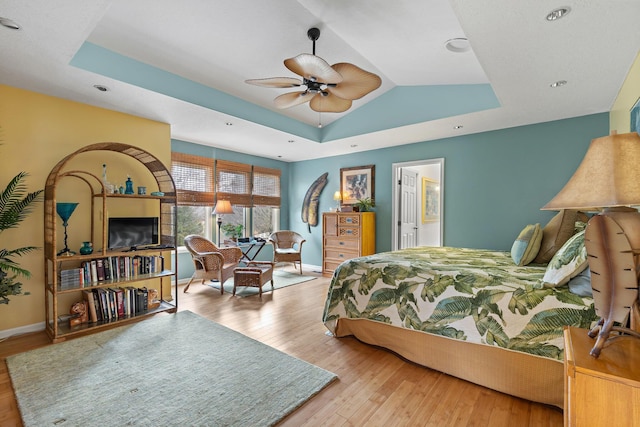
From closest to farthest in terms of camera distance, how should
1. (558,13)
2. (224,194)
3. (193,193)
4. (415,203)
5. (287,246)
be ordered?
(558,13) < (193,193) < (224,194) < (415,203) < (287,246)

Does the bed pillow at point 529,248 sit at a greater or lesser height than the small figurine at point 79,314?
greater

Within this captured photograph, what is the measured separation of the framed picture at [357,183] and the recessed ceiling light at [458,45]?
2.77 m

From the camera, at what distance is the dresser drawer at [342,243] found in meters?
5.25

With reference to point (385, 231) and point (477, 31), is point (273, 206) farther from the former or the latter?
point (477, 31)

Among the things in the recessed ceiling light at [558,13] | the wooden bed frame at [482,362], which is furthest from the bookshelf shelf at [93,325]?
the recessed ceiling light at [558,13]

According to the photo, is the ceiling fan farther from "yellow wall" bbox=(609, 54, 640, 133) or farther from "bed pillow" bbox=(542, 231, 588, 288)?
"yellow wall" bbox=(609, 54, 640, 133)

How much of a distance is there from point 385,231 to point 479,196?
1671mm

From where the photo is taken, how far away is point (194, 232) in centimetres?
527

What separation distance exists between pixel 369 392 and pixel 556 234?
203 cm

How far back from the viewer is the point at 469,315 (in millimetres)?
2080

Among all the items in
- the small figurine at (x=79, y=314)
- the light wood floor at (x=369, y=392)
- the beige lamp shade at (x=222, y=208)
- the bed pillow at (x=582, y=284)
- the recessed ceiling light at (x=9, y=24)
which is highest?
the recessed ceiling light at (x=9, y=24)

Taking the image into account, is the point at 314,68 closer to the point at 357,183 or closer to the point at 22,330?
the point at 357,183

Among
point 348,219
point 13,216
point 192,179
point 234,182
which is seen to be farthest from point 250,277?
point 13,216

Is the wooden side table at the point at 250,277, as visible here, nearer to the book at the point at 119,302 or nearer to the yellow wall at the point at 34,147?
the book at the point at 119,302
